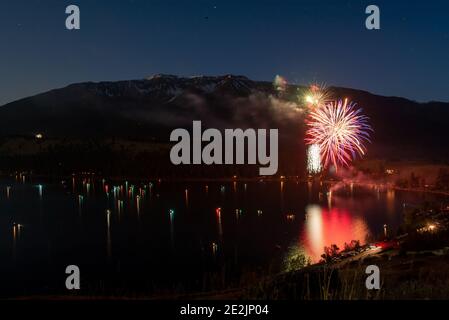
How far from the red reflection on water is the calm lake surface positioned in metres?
0.15

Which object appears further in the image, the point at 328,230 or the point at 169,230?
the point at 328,230

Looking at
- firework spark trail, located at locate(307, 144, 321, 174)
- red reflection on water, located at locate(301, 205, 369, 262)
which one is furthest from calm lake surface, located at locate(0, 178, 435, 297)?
firework spark trail, located at locate(307, 144, 321, 174)

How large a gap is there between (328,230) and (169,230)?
72.0 feet

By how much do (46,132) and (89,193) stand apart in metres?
107

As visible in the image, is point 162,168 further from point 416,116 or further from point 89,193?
point 416,116

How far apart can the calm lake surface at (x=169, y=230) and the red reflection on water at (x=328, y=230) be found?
5.9 inches

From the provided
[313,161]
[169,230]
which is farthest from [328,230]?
[313,161]

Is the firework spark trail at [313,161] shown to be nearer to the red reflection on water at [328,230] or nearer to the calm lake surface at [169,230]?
the calm lake surface at [169,230]

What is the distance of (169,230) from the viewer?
214 ft

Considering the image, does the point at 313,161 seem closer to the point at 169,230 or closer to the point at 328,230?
the point at 328,230

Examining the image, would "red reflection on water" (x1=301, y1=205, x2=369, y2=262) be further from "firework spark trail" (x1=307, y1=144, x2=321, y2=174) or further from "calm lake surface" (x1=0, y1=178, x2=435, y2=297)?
"firework spark trail" (x1=307, y1=144, x2=321, y2=174)

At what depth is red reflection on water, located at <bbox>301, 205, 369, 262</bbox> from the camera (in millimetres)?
57003

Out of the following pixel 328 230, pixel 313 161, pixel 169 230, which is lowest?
pixel 328 230

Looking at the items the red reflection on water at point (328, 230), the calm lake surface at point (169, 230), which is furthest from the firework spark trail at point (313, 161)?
the red reflection on water at point (328, 230)
